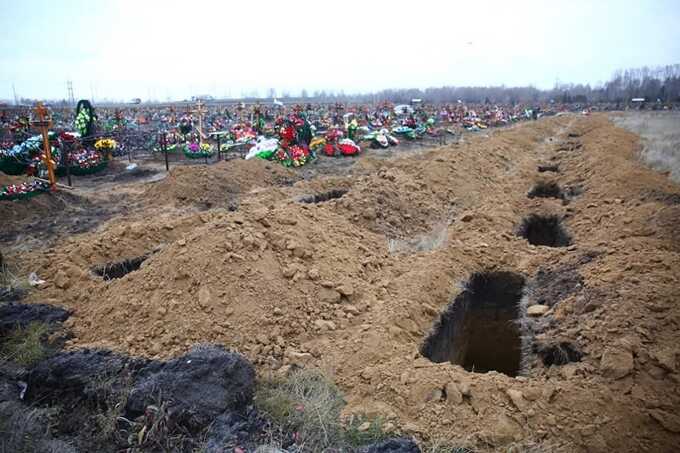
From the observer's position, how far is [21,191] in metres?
10.8

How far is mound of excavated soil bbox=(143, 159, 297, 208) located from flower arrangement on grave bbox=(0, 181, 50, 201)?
2590mm

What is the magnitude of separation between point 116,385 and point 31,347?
1554 mm

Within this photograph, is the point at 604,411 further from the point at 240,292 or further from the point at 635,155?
the point at 635,155

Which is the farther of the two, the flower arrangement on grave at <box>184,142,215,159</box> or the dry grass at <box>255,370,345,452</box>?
the flower arrangement on grave at <box>184,142,215,159</box>

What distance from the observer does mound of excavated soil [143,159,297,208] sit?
11523 mm

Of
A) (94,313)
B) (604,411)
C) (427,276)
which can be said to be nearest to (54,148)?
(94,313)

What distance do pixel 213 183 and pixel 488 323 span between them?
8.59 metres

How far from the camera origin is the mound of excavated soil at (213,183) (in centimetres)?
1152

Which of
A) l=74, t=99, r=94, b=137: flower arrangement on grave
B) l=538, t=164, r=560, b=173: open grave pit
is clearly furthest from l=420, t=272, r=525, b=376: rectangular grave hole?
l=74, t=99, r=94, b=137: flower arrangement on grave

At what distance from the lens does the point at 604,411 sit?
391 cm

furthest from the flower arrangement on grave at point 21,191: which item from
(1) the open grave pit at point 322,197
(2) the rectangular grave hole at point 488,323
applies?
(2) the rectangular grave hole at point 488,323

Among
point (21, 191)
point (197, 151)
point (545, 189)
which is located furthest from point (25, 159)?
point (545, 189)

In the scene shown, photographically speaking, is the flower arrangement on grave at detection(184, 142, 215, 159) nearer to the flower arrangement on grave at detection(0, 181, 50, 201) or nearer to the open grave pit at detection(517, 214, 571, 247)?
the flower arrangement on grave at detection(0, 181, 50, 201)

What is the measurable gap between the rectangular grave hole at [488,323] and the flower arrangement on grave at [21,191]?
429 inches
